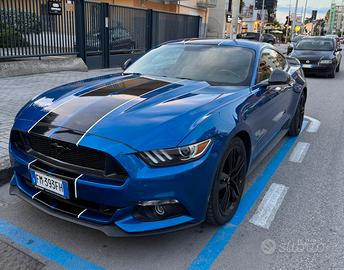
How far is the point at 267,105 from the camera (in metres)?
3.99

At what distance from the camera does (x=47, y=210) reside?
277 centimetres

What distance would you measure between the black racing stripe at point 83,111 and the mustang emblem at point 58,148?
0.06 meters

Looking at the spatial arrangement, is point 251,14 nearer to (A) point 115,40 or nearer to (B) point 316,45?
(B) point 316,45

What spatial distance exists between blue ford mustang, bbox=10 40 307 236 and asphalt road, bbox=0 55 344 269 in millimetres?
282

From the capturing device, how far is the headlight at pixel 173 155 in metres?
2.50

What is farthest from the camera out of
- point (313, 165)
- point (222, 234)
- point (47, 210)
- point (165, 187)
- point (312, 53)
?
point (312, 53)

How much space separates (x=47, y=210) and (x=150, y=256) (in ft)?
2.76

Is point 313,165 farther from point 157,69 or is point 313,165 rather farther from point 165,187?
point 165,187

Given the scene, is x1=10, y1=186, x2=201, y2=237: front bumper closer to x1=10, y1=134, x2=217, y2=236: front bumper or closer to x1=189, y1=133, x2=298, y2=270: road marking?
x1=10, y1=134, x2=217, y2=236: front bumper

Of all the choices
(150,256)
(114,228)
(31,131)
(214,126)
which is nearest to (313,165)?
(214,126)

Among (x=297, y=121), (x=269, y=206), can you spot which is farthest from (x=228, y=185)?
(x=297, y=121)

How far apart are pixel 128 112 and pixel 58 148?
0.57m

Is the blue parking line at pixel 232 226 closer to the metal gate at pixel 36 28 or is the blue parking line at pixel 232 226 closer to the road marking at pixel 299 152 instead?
the road marking at pixel 299 152

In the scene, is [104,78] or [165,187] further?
[104,78]
